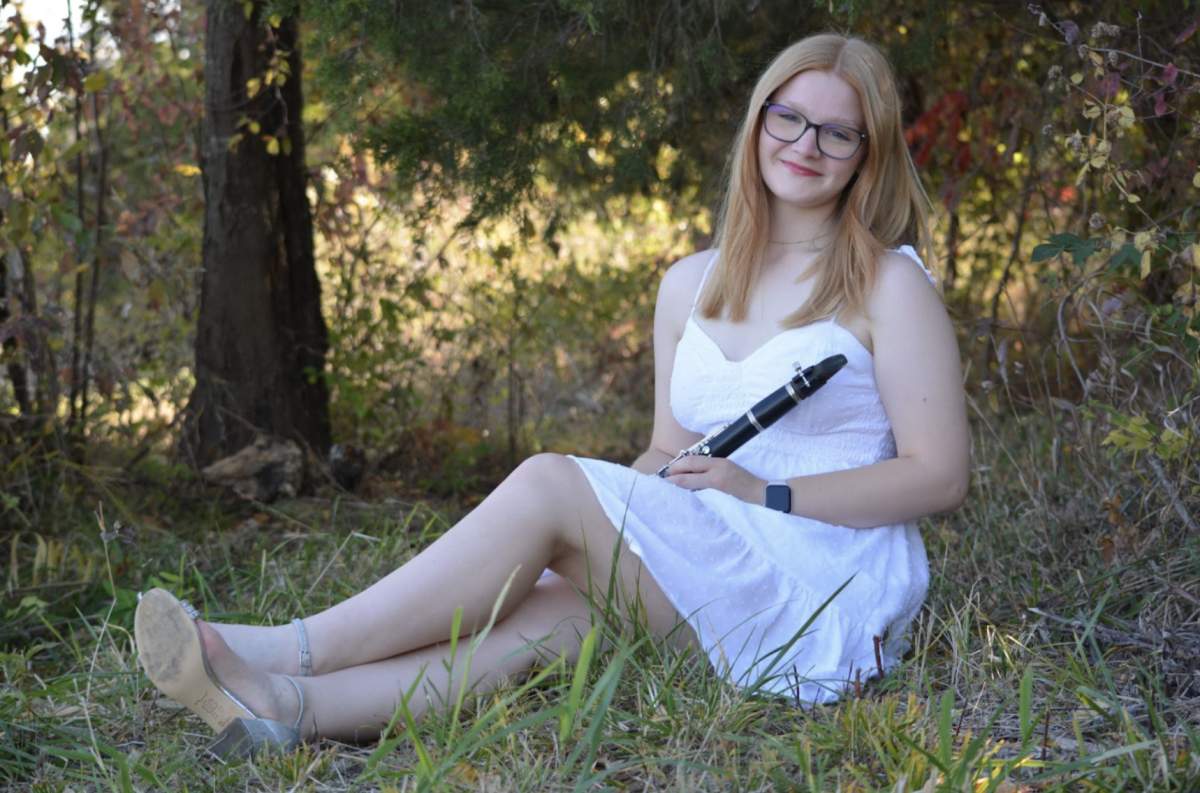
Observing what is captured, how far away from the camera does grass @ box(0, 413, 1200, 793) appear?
1.87m

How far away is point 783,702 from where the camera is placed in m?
2.27

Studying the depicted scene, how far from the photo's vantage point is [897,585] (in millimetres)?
2494

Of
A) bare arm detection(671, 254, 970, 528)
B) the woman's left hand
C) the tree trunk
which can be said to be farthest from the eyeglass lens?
the tree trunk

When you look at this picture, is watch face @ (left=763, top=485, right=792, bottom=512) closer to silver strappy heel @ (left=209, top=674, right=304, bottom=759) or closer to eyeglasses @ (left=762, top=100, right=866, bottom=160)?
eyeglasses @ (left=762, top=100, right=866, bottom=160)

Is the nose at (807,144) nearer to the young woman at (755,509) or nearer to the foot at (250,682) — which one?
the young woman at (755,509)

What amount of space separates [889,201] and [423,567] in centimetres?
132

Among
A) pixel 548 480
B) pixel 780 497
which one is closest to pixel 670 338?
pixel 780 497

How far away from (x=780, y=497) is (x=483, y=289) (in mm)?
3207

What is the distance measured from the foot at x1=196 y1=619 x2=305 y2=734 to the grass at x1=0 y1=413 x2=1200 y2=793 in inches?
3.6

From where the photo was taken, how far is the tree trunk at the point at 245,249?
4211mm

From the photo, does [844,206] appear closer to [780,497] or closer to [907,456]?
[907,456]

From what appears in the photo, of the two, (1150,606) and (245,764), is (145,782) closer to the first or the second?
(245,764)

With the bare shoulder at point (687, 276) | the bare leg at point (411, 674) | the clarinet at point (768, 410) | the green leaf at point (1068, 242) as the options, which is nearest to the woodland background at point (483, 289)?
the green leaf at point (1068, 242)

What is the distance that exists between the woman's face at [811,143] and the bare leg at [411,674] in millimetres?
1025
